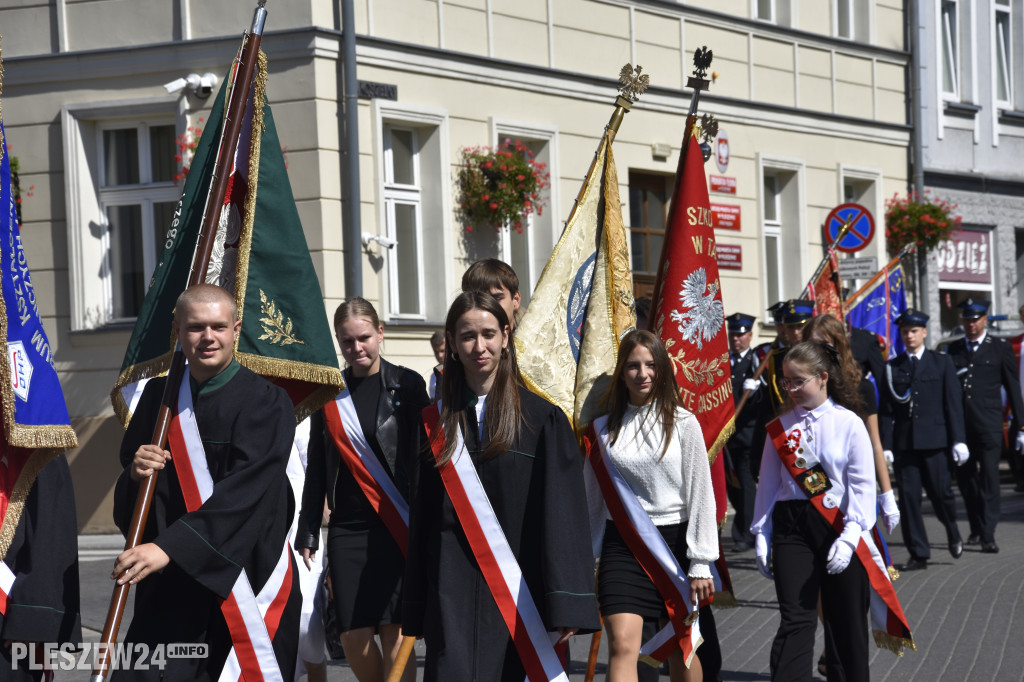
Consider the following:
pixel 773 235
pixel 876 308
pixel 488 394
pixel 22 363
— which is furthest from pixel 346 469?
pixel 773 235

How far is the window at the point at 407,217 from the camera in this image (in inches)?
612

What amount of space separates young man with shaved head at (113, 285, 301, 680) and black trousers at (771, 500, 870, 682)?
8.35 feet

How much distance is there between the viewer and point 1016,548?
12023mm

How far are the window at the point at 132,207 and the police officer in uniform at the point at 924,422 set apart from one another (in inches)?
305

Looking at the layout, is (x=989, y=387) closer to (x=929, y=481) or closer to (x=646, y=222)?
(x=929, y=481)

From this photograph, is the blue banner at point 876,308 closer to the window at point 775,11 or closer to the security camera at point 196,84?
the window at point 775,11

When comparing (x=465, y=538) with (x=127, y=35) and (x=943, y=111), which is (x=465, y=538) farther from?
(x=943, y=111)

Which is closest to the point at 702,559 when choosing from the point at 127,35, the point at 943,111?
the point at 127,35

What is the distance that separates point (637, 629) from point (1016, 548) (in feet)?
23.4

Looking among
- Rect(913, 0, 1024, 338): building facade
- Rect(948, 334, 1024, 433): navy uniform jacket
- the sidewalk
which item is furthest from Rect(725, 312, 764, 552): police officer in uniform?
Rect(913, 0, 1024, 338): building facade

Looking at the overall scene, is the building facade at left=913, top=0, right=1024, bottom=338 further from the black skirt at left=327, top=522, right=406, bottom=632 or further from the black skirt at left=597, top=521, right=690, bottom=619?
the black skirt at left=327, top=522, right=406, bottom=632

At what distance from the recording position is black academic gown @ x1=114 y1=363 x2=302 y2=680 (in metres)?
4.50

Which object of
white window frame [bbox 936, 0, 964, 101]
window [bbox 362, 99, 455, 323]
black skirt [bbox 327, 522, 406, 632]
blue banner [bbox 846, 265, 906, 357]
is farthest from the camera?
white window frame [bbox 936, 0, 964, 101]

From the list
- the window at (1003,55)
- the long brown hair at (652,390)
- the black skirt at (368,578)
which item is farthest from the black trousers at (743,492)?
the window at (1003,55)
